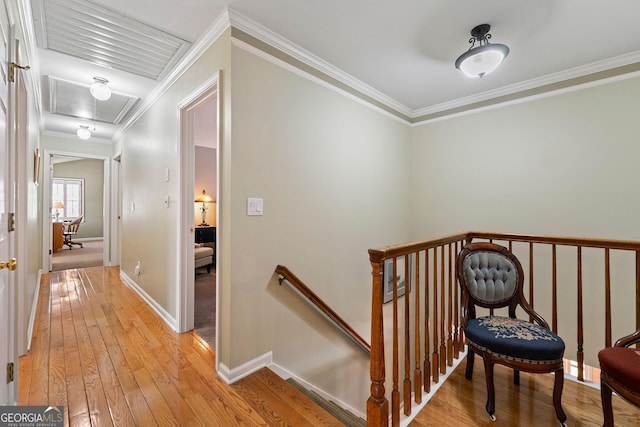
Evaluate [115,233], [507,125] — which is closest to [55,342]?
[115,233]

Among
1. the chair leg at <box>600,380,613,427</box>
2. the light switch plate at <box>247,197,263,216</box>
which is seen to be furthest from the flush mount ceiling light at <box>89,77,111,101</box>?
the chair leg at <box>600,380,613,427</box>

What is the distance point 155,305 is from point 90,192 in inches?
339

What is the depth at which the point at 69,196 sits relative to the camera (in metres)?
8.93

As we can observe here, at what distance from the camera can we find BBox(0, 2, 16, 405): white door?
1.19 meters

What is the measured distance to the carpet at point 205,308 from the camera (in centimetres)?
265

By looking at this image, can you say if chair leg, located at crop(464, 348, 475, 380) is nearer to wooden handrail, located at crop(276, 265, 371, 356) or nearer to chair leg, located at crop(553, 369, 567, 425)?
chair leg, located at crop(553, 369, 567, 425)

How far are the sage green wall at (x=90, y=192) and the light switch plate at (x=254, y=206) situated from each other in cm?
936

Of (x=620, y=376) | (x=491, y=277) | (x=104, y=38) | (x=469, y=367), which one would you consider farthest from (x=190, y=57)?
(x=620, y=376)

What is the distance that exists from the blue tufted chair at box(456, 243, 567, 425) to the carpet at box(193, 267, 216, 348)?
6.79 feet

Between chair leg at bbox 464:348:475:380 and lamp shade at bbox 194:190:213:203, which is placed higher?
lamp shade at bbox 194:190:213:203

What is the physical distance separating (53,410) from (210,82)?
7.17ft

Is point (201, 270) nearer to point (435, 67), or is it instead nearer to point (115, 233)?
point (115, 233)

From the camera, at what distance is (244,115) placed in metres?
1.97

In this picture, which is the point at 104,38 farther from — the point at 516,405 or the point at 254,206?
the point at 516,405
